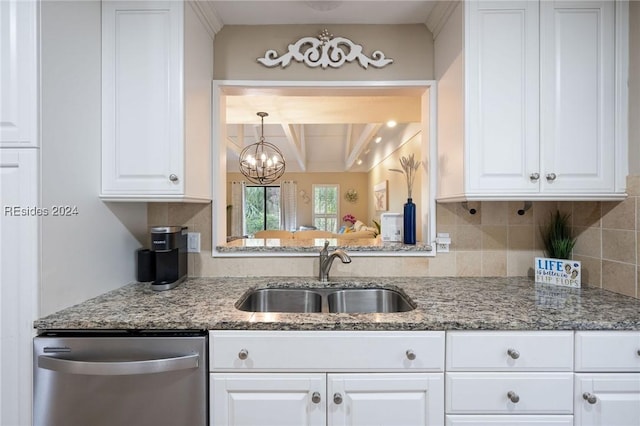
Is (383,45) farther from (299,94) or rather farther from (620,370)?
(620,370)

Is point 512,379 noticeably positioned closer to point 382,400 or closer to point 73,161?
point 382,400

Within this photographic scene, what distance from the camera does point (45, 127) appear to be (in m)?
1.13

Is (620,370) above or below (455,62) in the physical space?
below

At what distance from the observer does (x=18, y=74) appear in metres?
1.09

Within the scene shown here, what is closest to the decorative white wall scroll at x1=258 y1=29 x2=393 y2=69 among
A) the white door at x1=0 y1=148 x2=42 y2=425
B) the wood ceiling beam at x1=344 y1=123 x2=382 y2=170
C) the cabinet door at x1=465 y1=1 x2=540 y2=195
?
the cabinet door at x1=465 y1=1 x2=540 y2=195

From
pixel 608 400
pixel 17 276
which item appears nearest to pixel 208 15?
pixel 17 276

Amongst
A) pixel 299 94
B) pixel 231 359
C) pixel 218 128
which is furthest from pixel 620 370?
pixel 218 128

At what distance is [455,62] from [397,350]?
1.35m

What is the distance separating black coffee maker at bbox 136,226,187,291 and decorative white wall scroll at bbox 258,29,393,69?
42.6 inches

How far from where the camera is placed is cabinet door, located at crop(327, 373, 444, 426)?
3.62 feet

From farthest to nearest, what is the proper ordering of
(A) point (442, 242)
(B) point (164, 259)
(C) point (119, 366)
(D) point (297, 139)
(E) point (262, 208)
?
(E) point (262, 208), (D) point (297, 139), (A) point (442, 242), (B) point (164, 259), (C) point (119, 366)

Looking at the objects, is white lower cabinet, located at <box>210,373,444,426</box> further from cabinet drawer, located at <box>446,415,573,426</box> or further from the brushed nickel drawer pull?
the brushed nickel drawer pull

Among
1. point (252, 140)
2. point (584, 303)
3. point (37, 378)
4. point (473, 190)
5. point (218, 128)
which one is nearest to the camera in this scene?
point (37, 378)

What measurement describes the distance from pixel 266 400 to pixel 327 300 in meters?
0.61
